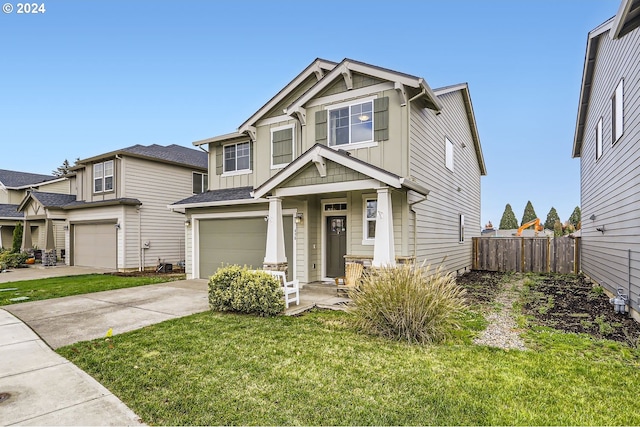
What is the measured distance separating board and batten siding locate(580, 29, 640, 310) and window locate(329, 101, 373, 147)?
5407mm

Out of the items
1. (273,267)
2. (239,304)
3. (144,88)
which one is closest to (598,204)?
(273,267)

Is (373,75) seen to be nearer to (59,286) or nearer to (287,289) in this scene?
(287,289)

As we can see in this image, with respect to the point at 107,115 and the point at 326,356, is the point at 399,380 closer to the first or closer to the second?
the point at 326,356

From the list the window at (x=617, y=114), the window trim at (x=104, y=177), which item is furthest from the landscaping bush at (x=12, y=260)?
the window at (x=617, y=114)

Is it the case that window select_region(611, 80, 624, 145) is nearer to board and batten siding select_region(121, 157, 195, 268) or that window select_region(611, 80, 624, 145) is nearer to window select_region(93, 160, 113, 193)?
board and batten siding select_region(121, 157, 195, 268)

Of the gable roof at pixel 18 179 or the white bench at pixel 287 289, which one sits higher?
the gable roof at pixel 18 179

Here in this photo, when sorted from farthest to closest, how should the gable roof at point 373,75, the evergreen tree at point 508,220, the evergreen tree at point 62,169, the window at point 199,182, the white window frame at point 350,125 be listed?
the evergreen tree at point 62,169
the evergreen tree at point 508,220
the window at point 199,182
the white window frame at point 350,125
the gable roof at point 373,75

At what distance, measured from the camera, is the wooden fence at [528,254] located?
14.2 metres

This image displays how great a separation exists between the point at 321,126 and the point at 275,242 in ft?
12.1

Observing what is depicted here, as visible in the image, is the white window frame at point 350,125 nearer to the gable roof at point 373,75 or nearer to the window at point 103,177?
the gable roof at point 373,75

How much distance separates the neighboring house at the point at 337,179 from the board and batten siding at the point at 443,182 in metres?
0.04

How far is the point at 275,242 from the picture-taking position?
9375 millimetres

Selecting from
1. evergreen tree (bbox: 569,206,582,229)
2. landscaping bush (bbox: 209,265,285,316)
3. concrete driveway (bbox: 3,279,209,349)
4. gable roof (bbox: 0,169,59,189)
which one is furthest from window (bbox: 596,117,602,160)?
gable roof (bbox: 0,169,59,189)

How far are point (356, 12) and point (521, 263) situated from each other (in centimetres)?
1241
